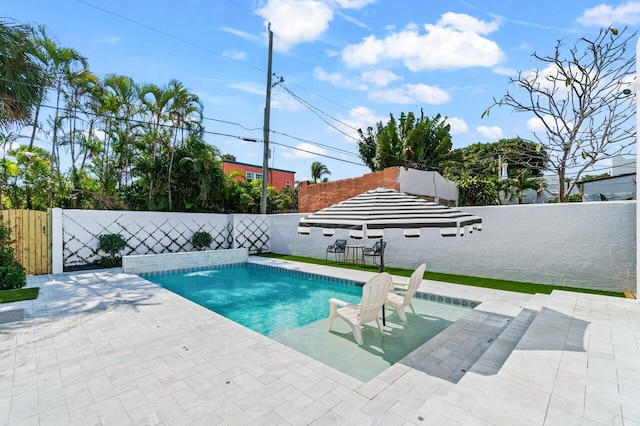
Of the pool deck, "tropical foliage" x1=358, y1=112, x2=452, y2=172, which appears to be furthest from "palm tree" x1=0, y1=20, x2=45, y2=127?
"tropical foliage" x1=358, y1=112, x2=452, y2=172

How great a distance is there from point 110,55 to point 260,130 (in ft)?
22.6

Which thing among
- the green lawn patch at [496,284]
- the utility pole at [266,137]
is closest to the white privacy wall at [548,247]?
the green lawn patch at [496,284]

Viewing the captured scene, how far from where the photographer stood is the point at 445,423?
2.26m

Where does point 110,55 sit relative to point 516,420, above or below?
above

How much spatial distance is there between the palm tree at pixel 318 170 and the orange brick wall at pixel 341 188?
632 inches

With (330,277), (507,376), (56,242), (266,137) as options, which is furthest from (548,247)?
(56,242)

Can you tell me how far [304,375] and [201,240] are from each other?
11.5 meters

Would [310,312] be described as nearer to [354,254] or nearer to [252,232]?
[354,254]

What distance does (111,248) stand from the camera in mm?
11195

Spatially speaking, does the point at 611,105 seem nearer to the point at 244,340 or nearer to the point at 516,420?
the point at 516,420

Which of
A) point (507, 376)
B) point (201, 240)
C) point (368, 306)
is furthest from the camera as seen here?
point (201, 240)

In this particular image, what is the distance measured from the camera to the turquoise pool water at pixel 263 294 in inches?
255

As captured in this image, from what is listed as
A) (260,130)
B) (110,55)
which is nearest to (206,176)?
(260,130)

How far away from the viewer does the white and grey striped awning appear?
481 centimetres
